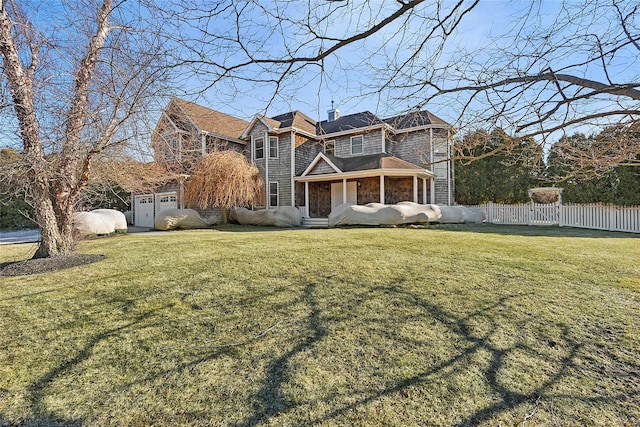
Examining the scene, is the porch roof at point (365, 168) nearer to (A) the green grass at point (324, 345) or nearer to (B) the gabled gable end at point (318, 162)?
(B) the gabled gable end at point (318, 162)

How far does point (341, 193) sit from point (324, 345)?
50.5ft

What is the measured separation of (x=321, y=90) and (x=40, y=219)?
5776mm

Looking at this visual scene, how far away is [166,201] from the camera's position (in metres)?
16.8

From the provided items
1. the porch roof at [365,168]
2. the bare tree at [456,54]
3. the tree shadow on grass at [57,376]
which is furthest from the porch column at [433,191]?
the tree shadow on grass at [57,376]

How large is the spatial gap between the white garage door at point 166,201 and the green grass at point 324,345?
12398 millimetres

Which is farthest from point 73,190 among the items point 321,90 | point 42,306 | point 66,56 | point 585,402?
point 585,402

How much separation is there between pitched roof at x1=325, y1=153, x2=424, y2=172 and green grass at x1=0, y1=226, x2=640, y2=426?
34.3 ft

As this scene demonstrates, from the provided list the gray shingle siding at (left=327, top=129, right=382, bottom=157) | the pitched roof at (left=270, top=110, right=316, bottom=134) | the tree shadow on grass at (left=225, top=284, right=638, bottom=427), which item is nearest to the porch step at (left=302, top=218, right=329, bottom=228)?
the gray shingle siding at (left=327, top=129, right=382, bottom=157)

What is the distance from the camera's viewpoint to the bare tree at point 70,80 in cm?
436

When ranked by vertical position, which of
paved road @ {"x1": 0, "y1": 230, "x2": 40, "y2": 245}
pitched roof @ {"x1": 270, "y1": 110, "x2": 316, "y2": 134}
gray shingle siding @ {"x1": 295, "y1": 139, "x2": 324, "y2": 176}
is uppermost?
pitched roof @ {"x1": 270, "y1": 110, "x2": 316, "y2": 134}

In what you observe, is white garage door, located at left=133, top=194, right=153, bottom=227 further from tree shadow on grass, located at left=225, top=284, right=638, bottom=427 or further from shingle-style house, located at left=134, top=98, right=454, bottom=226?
tree shadow on grass, located at left=225, top=284, right=638, bottom=427

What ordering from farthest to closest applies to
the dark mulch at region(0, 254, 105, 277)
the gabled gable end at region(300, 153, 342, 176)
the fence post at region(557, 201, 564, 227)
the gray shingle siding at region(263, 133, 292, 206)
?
the gray shingle siding at region(263, 133, 292, 206), the gabled gable end at region(300, 153, 342, 176), the fence post at region(557, 201, 564, 227), the dark mulch at region(0, 254, 105, 277)

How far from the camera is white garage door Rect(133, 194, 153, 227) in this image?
17.6 meters

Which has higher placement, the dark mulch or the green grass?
the dark mulch
